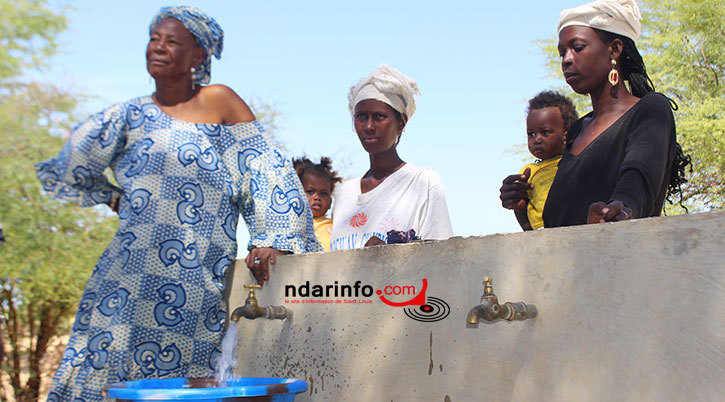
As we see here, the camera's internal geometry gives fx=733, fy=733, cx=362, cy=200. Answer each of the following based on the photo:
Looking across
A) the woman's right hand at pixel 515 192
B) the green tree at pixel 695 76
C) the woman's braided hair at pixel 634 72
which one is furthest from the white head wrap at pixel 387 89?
the green tree at pixel 695 76

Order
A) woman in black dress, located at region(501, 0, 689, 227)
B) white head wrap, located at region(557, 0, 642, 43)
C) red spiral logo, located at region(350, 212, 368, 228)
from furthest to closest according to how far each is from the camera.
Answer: red spiral logo, located at region(350, 212, 368, 228) → white head wrap, located at region(557, 0, 642, 43) → woman in black dress, located at region(501, 0, 689, 227)

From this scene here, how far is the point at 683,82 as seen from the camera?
504 inches

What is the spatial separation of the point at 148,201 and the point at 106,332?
47 centimetres

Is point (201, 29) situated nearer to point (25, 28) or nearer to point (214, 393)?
point (214, 393)

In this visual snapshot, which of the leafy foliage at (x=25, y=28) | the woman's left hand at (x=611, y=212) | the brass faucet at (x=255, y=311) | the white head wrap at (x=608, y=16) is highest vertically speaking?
the leafy foliage at (x=25, y=28)

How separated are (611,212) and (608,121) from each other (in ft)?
1.81

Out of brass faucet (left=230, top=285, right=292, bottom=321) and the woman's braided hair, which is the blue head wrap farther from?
the woman's braided hair

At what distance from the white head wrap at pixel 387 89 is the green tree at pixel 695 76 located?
9.47m

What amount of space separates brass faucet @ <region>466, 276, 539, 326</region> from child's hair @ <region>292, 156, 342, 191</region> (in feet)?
10.4

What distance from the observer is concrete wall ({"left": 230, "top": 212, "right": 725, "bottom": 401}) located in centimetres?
140

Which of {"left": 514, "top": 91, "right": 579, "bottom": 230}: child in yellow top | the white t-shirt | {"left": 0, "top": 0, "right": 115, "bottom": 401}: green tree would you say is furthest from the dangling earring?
{"left": 0, "top": 0, "right": 115, "bottom": 401}: green tree

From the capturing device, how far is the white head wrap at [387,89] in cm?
326

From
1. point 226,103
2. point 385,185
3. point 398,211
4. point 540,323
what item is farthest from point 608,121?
point 226,103

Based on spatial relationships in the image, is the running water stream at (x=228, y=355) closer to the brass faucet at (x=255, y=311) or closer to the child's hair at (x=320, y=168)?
the brass faucet at (x=255, y=311)
